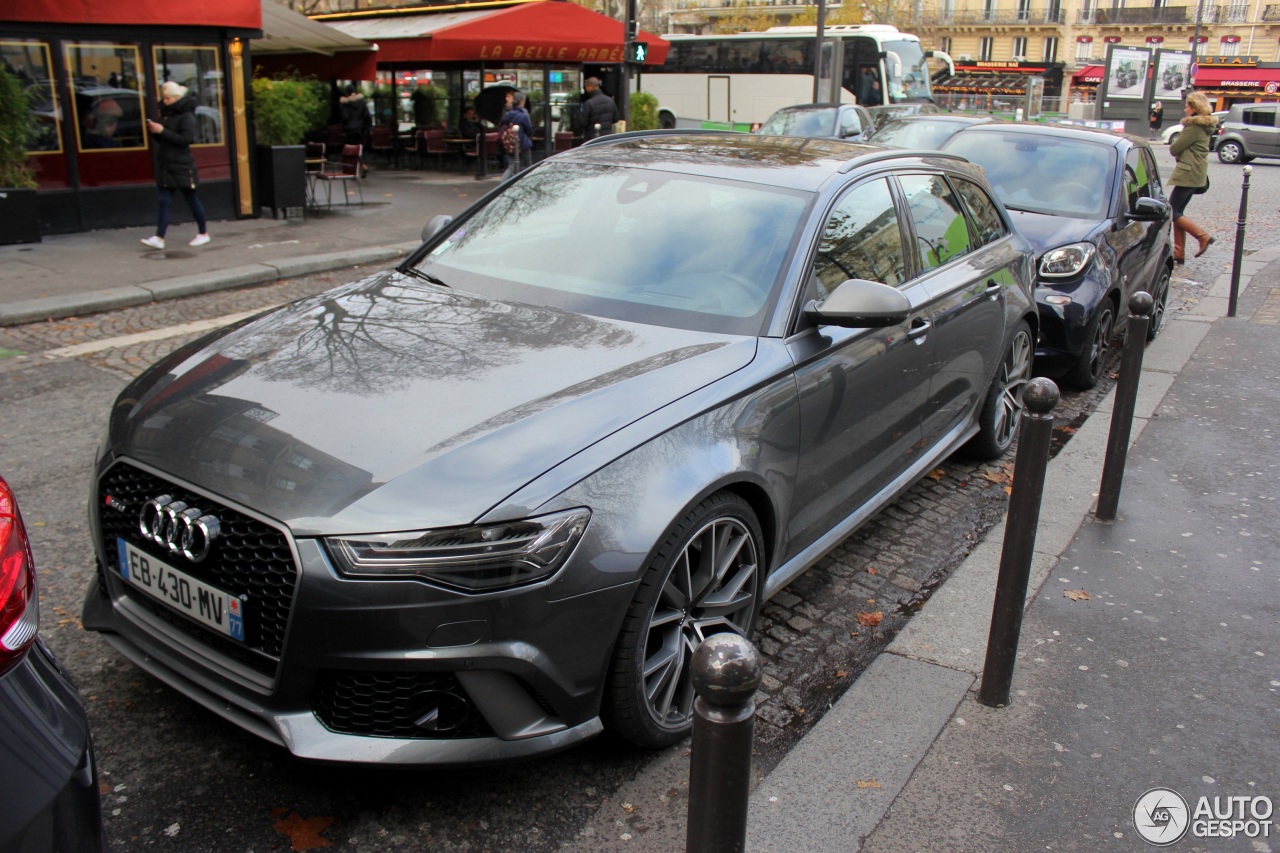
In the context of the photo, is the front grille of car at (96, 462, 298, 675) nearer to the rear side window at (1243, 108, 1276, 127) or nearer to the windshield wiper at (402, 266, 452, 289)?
the windshield wiper at (402, 266, 452, 289)

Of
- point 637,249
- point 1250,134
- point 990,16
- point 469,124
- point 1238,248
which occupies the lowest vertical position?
point 1238,248

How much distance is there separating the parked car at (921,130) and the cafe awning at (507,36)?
8.96 m

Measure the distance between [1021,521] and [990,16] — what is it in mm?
78127

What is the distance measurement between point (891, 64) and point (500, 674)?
94.3 ft

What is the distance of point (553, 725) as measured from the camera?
272cm

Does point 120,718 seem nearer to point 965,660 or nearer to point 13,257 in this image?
point 965,660

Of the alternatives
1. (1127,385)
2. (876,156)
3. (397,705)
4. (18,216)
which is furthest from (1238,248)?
(18,216)

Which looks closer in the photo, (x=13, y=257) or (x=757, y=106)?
(x=13, y=257)

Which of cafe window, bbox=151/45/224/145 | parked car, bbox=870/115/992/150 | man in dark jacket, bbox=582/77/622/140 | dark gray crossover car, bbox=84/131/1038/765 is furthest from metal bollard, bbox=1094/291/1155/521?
man in dark jacket, bbox=582/77/622/140

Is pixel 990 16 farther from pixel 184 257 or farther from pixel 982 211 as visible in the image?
pixel 982 211

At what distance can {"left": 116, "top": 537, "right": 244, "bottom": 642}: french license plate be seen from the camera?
265cm

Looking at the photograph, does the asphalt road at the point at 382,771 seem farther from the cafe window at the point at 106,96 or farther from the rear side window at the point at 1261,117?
the rear side window at the point at 1261,117

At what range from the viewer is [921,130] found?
11.3 meters

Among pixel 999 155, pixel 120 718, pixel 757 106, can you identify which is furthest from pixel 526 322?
pixel 757 106
